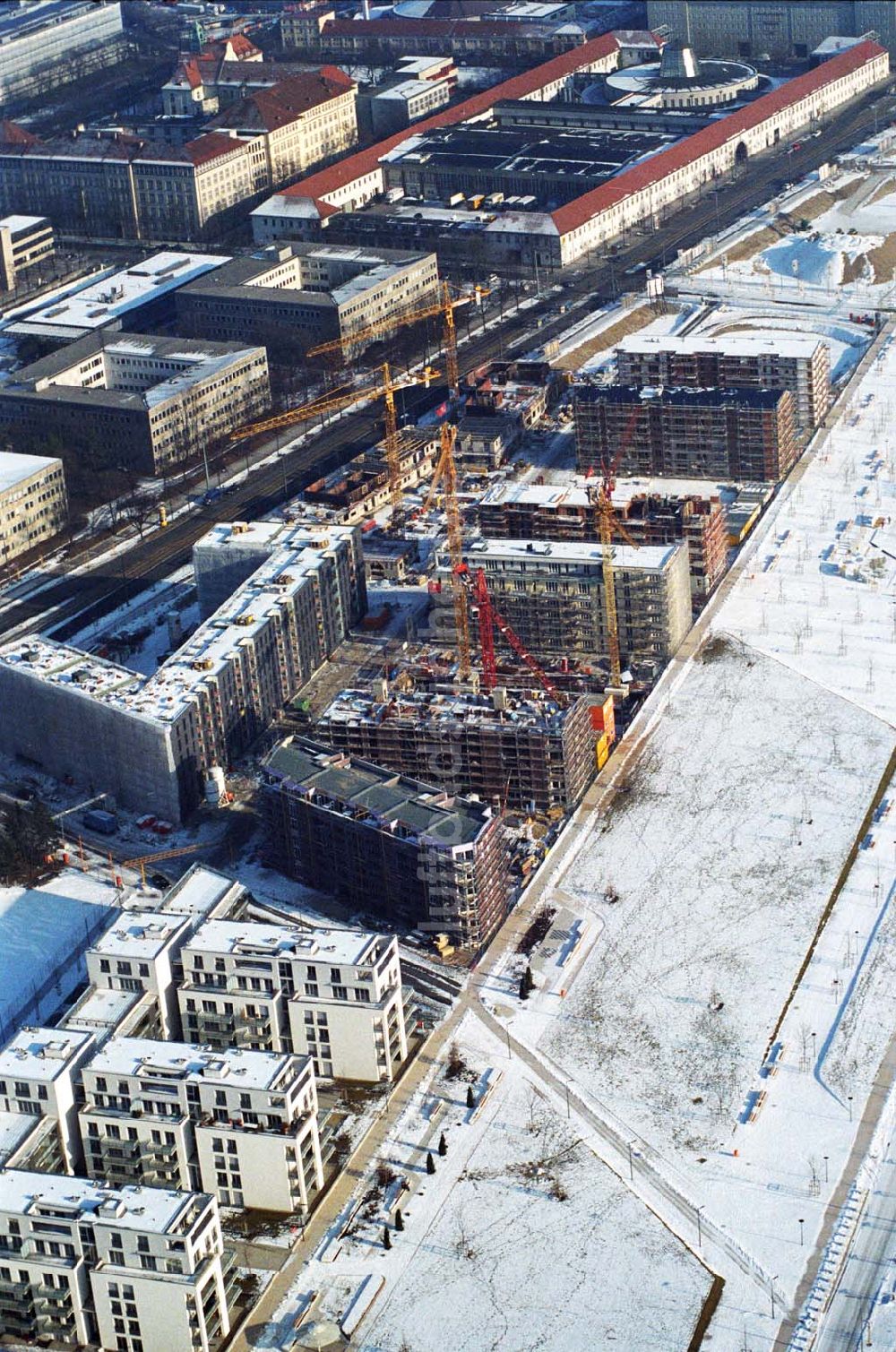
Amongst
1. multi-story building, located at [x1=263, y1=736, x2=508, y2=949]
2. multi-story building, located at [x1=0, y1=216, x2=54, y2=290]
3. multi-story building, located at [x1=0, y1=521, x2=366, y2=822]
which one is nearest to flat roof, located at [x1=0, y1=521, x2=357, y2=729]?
multi-story building, located at [x1=0, y1=521, x2=366, y2=822]

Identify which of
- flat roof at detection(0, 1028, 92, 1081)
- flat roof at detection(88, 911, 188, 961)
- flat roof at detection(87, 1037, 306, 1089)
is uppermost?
flat roof at detection(88, 911, 188, 961)

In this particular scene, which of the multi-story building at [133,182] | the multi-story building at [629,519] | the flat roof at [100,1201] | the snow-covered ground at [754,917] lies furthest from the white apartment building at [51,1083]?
the multi-story building at [133,182]

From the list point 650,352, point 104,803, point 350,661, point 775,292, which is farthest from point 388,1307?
point 775,292

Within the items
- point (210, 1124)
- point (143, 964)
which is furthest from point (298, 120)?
point (210, 1124)

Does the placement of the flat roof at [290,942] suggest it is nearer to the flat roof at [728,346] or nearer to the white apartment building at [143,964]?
the white apartment building at [143,964]

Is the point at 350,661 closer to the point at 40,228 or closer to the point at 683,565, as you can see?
the point at 683,565

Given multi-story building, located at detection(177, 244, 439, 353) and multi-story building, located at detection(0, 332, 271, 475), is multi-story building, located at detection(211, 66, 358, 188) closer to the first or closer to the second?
multi-story building, located at detection(177, 244, 439, 353)
